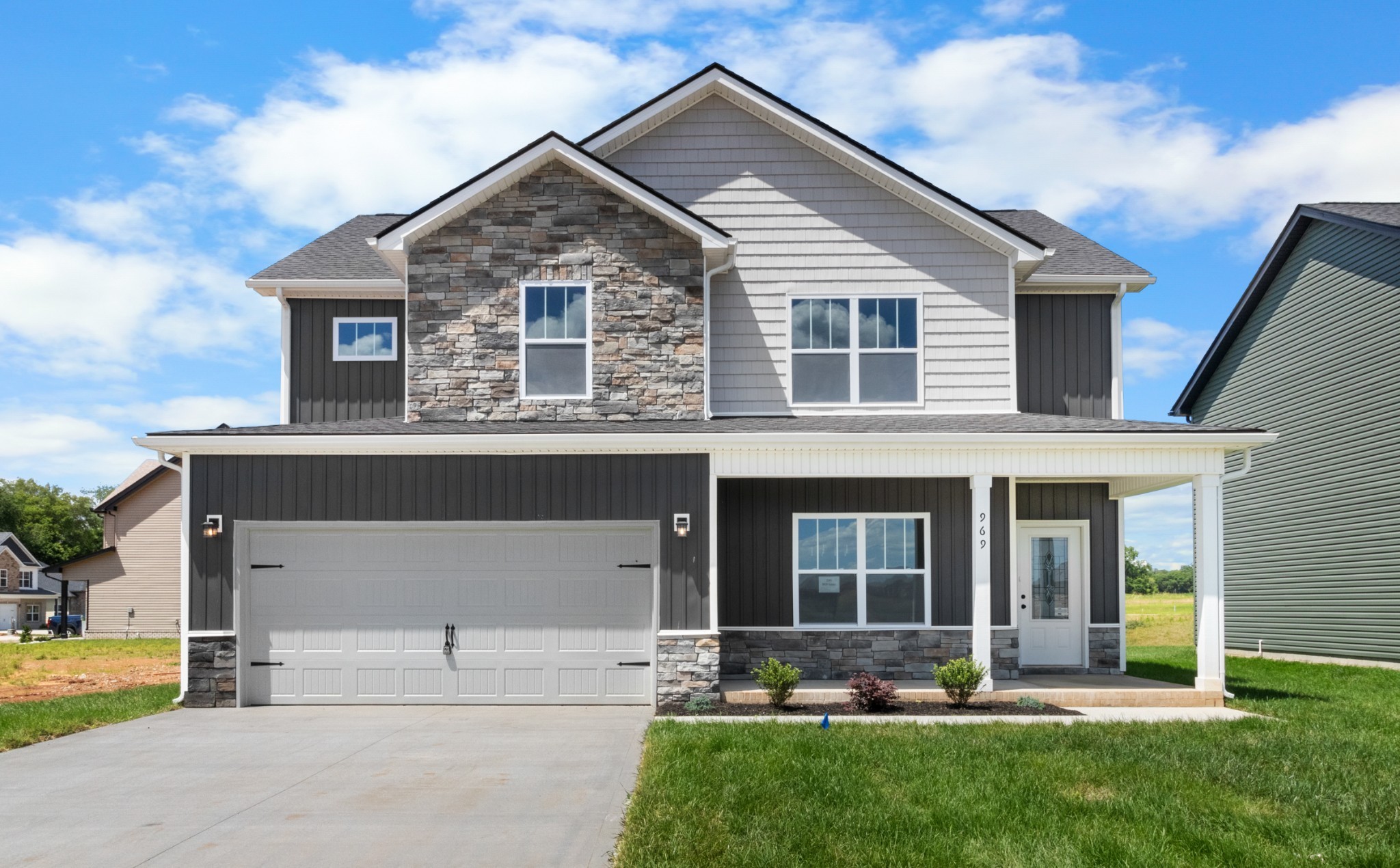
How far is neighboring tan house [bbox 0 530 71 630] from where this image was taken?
57375 millimetres

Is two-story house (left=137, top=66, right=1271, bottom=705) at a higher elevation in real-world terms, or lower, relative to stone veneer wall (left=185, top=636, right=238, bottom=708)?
higher

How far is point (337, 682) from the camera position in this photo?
13719mm

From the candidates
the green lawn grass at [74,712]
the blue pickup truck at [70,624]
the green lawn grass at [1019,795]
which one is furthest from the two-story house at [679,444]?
the blue pickup truck at [70,624]

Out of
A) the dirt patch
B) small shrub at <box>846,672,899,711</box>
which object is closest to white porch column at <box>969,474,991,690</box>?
small shrub at <box>846,672,899,711</box>

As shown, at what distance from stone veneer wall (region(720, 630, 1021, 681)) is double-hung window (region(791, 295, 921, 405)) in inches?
127

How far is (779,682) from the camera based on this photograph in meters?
12.9

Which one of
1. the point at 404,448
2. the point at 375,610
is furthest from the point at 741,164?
the point at 375,610

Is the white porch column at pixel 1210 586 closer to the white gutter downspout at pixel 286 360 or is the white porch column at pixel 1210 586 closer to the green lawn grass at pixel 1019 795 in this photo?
the green lawn grass at pixel 1019 795

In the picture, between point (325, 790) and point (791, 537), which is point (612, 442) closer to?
point (791, 537)

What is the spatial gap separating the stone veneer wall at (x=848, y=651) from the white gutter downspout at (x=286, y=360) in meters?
7.29

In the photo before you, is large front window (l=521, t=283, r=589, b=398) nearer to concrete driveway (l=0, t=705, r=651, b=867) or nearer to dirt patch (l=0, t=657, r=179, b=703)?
concrete driveway (l=0, t=705, r=651, b=867)

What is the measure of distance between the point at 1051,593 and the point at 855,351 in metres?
4.73

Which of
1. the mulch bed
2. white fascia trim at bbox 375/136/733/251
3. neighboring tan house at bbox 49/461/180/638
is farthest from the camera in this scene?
neighboring tan house at bbox 49/461/180/638

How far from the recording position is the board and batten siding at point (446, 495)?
44.1 ft
